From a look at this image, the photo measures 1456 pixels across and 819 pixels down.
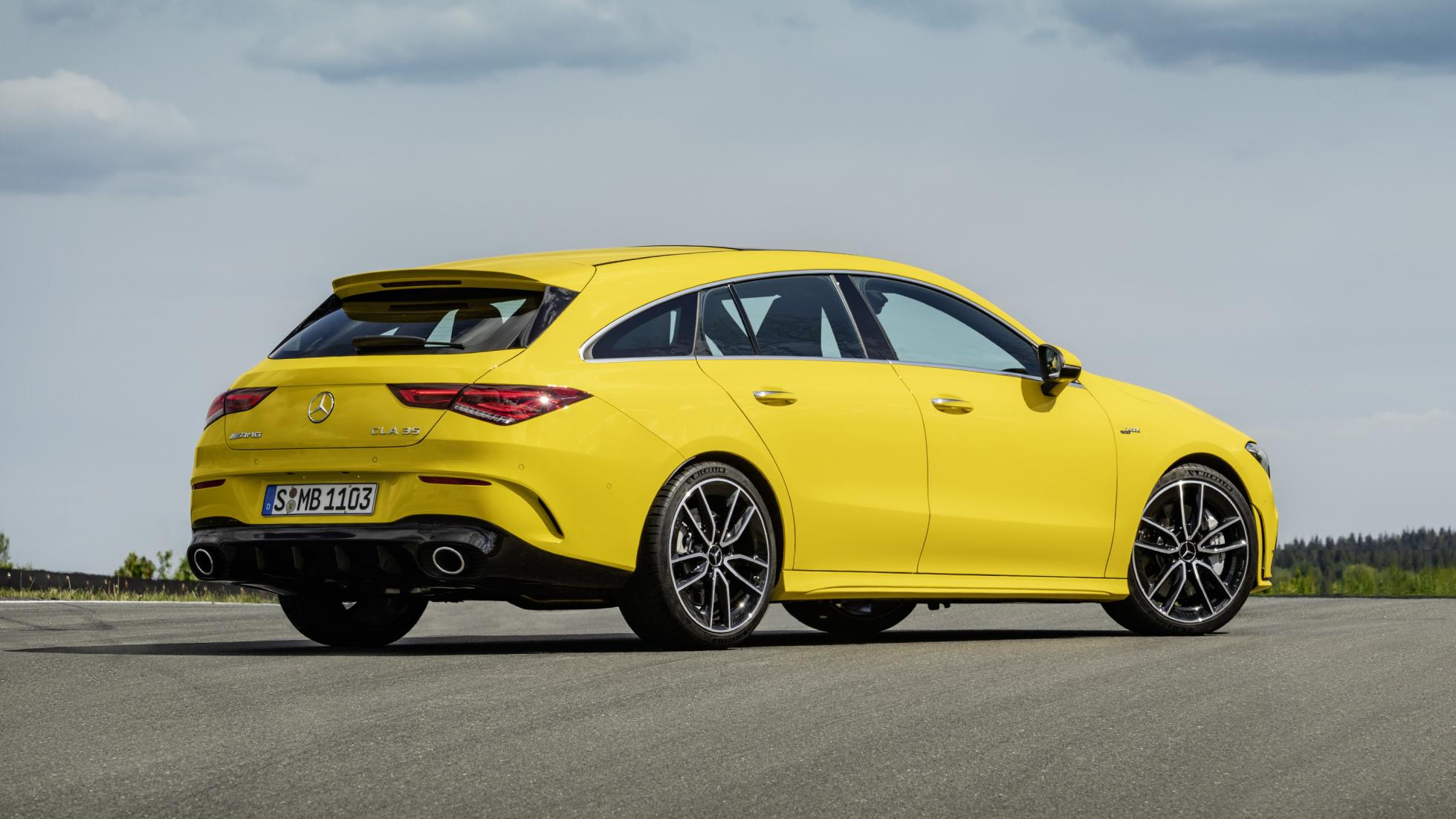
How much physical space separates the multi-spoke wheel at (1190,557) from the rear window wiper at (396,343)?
4031mm

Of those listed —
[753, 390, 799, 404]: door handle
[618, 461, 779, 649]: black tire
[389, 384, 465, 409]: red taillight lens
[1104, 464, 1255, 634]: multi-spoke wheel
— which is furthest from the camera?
[1104, 464, 1255, 634]: multi-spoke wheel

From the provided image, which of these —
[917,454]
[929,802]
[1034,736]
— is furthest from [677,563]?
[929,802]

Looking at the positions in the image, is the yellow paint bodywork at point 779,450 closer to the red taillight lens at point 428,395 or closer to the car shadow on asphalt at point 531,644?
the red taillight lens at point 428,395

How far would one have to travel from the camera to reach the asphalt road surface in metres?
4.66

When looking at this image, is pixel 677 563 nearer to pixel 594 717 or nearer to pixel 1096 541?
pixel 594 717

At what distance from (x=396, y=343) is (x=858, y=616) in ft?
12.3

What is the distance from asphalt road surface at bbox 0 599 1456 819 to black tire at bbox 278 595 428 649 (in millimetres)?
169

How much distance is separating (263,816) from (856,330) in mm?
5030

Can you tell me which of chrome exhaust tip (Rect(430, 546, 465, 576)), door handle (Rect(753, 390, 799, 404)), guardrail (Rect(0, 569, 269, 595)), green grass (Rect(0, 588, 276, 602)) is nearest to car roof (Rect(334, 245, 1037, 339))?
door handle (Rect(753, 390, 799, 404))

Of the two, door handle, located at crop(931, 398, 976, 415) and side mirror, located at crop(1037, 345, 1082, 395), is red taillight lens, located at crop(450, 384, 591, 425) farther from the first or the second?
side mirror, located at crop(1037, 345, 1082, 395)

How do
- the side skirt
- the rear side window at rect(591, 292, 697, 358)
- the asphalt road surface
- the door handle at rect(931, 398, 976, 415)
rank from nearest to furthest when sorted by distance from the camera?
1. the asphalt road surface
2. the rear side window at rect(591, 292, 697, 358)
3. the side skirt
4. the door handle at rect(931, 398, 976, 415)

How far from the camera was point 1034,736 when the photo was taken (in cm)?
560

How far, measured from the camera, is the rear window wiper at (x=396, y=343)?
25.8 feet

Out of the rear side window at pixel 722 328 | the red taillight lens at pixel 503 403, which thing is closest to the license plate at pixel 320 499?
the red taillight lens at pixel 503 403
